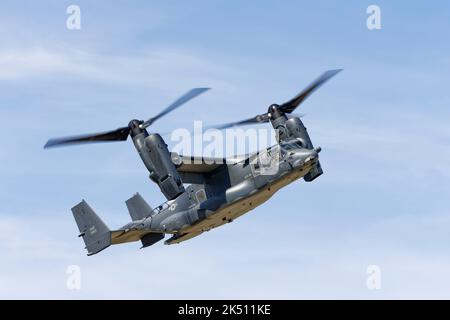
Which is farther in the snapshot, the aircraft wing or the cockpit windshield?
the aircraft wing

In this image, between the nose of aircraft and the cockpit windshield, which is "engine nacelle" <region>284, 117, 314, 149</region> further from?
the nose of aircraft

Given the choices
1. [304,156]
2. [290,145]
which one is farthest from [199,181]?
[304,156]

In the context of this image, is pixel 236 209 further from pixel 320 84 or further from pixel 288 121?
pixel 320 84

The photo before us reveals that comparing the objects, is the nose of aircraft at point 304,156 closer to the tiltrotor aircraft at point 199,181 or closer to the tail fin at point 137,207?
the tiltrotor aircraft at point 199,181

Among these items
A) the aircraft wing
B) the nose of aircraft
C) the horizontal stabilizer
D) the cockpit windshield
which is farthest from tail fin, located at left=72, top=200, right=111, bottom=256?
the nose of aircraft

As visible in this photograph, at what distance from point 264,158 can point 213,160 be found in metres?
3.60

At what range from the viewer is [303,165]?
6131cm

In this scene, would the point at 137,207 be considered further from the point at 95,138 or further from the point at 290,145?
the point at 290,145

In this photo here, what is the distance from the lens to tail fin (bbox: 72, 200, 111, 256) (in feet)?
210

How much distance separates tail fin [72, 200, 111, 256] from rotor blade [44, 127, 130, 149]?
17.5 ft

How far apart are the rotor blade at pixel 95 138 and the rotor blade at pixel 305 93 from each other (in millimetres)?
12203

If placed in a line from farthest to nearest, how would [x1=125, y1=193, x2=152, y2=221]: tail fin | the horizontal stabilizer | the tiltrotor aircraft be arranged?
1. [x1=125, y1=193, x2=152, y2=221]: tail fin
2. the horizontal stabilizer
3. the tiltrotor aircraft

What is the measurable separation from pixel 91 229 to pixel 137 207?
3.89m

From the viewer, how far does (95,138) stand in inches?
2502
